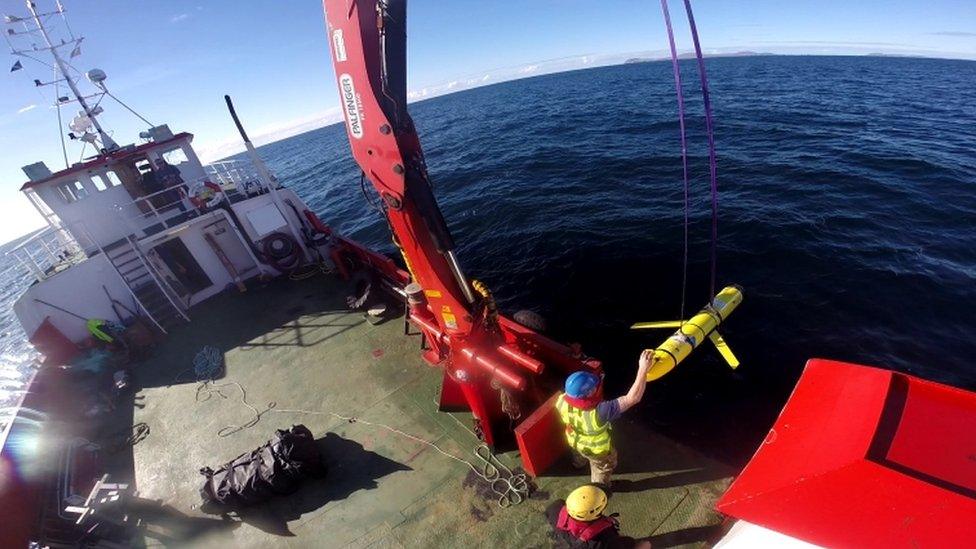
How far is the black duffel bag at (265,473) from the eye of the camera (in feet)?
19.6

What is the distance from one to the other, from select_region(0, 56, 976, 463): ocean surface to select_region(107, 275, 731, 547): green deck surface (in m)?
2.05

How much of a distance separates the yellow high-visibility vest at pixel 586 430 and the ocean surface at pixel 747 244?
3.10m

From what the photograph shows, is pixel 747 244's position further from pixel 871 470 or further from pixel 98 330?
pixel 98 330

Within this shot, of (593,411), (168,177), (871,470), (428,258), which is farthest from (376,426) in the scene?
(168,177)

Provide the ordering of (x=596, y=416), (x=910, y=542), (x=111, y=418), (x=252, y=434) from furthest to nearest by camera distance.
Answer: (x=111, y=418), (x=252, y=434), (x=596, y=416), (x=910, y=542)

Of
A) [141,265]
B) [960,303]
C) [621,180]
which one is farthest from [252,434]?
[621,180]

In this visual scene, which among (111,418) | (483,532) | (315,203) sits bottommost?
(315,203)

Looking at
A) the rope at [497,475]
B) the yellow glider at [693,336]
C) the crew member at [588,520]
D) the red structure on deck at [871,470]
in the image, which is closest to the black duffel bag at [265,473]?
the rope at [497,475]

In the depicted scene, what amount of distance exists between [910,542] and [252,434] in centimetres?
897

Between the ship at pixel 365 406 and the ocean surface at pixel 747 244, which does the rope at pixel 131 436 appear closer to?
the ship at pixel 365 406

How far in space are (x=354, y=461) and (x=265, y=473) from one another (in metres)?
1.30

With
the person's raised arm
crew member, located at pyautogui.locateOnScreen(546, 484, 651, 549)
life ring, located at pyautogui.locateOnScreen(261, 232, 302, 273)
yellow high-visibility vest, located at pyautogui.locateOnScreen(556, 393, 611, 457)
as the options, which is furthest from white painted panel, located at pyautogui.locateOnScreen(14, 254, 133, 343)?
the person's raised arm

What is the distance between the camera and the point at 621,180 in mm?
21109

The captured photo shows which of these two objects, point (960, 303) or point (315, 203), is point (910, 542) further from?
point (315, 203)
